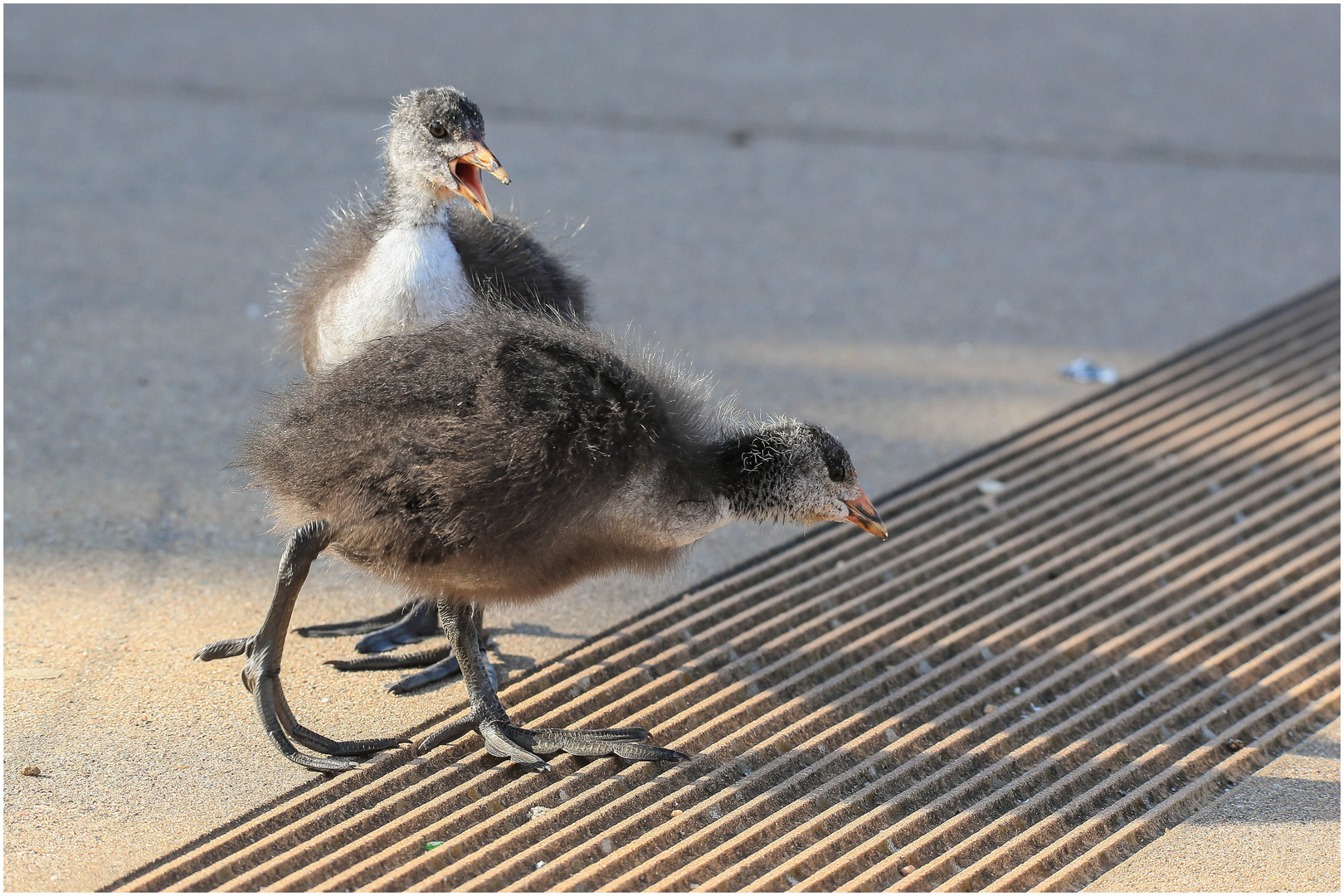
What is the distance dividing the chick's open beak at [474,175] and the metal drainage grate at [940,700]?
1170 millimetres

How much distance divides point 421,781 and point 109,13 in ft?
20.6

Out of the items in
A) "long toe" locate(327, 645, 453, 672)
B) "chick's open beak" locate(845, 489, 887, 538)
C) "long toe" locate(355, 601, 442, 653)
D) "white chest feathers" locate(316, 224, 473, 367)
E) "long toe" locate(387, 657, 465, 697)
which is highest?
"white chest feathers" locate(316, 224, 473, 367)

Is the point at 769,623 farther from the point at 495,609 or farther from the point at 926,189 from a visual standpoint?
the point at 926,189

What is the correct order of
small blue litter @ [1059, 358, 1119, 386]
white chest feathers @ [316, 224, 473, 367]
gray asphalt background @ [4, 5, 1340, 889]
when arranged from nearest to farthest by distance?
white chest feathers @ [316, 224, 473, 367]
gray asphalt background @ [4, 5, 1340, 889]
small blue litter @ [1059, 358, 1119, 386]

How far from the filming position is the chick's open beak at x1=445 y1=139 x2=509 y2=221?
3355 mm

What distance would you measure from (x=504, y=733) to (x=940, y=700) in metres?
1.10

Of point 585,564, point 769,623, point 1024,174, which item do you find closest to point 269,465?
point 585,564

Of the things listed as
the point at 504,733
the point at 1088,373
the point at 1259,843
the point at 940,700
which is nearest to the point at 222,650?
the point at 504,733

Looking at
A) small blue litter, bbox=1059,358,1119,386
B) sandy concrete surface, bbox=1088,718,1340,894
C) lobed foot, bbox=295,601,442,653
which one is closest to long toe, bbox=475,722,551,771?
lobed foot, bbox=295,601,442,653

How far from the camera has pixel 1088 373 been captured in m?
4.99

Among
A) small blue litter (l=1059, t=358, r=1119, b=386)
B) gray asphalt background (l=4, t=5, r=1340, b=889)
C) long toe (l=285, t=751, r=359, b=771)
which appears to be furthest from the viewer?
small blue litter (l=1059, t=358, r=1119, b=386)

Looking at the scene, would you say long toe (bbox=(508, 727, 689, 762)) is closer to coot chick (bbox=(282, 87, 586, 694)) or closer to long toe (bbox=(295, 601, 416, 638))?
coot chick (bbox=(282, 87, 586, 694))

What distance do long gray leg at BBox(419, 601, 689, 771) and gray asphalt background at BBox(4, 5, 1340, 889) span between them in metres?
0.23

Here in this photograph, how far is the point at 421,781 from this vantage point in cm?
296
